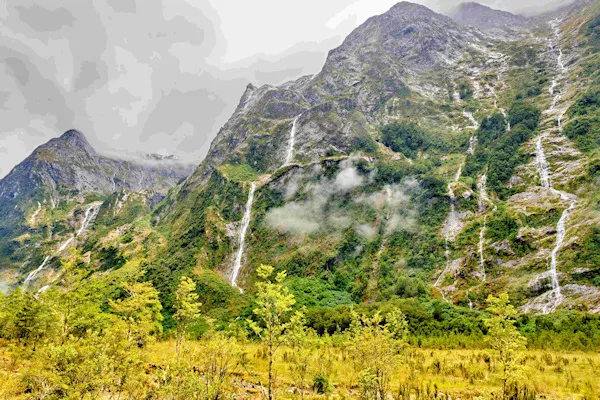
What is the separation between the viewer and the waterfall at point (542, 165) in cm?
6836

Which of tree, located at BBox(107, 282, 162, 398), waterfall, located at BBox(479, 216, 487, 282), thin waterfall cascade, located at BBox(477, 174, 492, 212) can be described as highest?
thin waterfall cascade, located at BBox(477, 174, 492, 212)

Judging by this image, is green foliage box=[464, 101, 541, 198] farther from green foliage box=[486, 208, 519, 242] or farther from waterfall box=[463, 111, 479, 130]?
waterfall box=[463, 111, 479, 130]

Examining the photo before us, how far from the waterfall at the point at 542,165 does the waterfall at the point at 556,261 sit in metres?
11.8

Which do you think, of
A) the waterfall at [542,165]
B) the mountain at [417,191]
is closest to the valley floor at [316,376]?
the mountain at [417,191]

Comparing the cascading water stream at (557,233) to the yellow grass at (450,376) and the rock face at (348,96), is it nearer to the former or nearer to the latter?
the yellow grass at (450,376)

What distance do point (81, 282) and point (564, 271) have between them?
58.9m

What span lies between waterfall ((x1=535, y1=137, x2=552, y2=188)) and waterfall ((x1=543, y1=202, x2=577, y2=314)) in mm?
11751

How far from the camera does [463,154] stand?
104625 millimetres

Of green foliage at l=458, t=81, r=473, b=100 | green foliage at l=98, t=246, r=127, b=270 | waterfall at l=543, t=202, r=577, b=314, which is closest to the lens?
waterfall at l=543, t=202, r=577, b=314

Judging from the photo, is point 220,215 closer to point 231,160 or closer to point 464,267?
point 231,160

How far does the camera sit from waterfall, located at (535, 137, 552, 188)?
224ft

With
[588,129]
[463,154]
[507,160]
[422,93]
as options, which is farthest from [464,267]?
[422,93]

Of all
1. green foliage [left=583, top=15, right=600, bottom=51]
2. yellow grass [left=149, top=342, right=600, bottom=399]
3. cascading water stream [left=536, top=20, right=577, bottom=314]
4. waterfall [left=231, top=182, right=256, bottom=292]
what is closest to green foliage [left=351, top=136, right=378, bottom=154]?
waterfall [left=231, top=182, right=256, bottom=292]

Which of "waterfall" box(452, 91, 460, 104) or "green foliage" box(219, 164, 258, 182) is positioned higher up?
"waterfall" box(452, 91, 460, 104)
